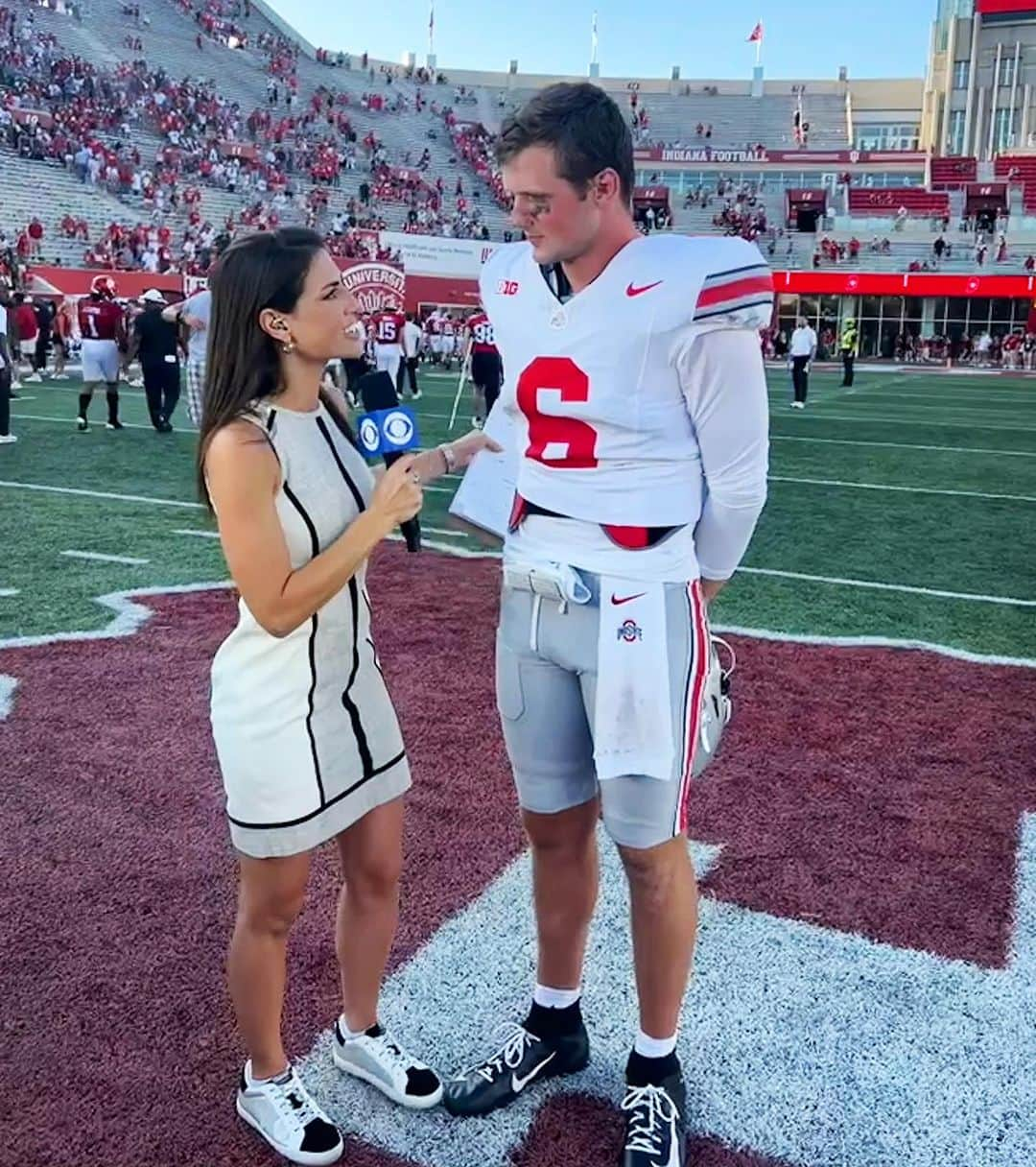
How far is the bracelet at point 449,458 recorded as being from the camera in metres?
2.28

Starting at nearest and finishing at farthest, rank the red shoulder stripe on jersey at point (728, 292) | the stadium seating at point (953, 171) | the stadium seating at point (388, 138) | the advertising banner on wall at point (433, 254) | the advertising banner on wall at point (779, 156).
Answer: the red shoulder stripe on jersey at point (728, 292), the stadium seating at point (388, 138), the advertising banner on wall at point (433, 254), the stadium seating at point (953, 171), the advertising banner on wall at point (779, 156)

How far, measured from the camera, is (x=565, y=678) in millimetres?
2338

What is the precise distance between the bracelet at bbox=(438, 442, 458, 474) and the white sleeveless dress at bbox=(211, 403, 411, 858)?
0.18 meters

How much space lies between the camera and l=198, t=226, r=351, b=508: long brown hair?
2.14 metres

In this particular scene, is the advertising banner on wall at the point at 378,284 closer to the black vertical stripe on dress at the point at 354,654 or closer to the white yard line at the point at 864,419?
the white yard line at the point at 864,419

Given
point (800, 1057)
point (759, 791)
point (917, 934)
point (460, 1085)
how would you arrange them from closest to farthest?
point (460, 1085), point (800, 1057), point (917, 934), point (759, 791)

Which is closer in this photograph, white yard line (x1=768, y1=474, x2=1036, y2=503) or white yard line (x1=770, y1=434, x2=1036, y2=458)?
white yard line (x1=768, y1=474, x2=1036, y2=503)

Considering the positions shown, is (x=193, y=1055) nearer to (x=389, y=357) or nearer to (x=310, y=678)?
(x=310, y=678)

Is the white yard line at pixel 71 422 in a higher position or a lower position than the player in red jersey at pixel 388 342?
lower

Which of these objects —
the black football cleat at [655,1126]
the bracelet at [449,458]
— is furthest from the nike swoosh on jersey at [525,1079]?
the bracelet at [449,458]

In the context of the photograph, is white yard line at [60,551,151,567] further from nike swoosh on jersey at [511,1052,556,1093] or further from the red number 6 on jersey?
the red number 6 on jersey

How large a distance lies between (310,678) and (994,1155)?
1.59 metres

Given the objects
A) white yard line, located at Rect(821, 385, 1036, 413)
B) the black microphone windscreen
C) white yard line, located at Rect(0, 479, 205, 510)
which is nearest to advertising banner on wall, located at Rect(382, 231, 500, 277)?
white yard line, located at Rect(821, 385, 1036, 413)

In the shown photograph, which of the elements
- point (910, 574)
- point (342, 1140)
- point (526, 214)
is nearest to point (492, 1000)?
point (342, 1140)
